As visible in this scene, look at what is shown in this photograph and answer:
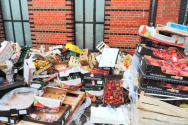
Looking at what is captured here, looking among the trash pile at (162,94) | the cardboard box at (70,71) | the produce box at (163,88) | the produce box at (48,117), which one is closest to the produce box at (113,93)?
the cardboard box at (70,71)

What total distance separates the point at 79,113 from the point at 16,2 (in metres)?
5.58

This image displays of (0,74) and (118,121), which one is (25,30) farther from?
(118,121)

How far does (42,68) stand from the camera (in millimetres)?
4215

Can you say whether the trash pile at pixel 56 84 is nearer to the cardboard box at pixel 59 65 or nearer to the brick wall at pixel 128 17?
the cardboard box at pixel 59 65

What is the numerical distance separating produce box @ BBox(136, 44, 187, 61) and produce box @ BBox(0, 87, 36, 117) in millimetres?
2329

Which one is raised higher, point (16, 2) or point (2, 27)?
point (16, 2)

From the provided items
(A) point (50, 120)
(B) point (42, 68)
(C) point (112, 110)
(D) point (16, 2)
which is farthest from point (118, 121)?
(D) point (16, 2)

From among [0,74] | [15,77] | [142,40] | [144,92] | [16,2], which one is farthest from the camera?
[16,2]

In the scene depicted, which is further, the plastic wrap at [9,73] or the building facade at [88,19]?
the building facade at [88,19]

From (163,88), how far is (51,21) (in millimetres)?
4908

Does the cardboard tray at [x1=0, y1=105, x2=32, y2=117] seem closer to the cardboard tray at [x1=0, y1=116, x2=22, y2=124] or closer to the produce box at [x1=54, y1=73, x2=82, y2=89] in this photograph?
the cardboard tray at [x1=0, y1=116, x2=22, y2=124]

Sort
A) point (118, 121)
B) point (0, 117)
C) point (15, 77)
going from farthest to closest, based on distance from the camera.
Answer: point (15, 77) → point (118, 121) → point (0, 117)

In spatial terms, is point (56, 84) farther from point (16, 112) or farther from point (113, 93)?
point (113, 93)

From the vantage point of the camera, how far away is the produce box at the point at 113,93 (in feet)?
11.2
